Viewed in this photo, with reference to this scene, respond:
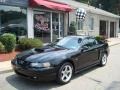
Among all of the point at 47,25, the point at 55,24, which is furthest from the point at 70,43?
the point at 55,24

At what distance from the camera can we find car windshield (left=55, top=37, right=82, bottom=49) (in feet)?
26.2

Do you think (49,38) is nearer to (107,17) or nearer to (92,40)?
(92,40)

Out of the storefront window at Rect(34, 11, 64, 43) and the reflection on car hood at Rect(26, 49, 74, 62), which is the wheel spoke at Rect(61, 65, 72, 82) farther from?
the storefront window at Rect(34, 11, 64, 43)

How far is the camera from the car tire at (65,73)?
675 centimetres

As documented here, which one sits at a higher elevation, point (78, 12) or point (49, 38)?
point (78, 12)

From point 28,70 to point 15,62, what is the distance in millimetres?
764

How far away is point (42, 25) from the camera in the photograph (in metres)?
16.6

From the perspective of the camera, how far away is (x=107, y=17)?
30.0 m

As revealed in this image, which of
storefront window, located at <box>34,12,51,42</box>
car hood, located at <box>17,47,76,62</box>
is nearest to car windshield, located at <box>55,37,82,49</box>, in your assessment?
car hood, located at <box>17,47,76,62</box>

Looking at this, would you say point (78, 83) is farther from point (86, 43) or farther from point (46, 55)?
point (86, 43)

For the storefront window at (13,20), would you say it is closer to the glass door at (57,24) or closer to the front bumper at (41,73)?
the glass door at (57,24)

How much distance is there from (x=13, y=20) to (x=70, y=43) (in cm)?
705

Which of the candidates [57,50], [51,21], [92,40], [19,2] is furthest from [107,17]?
[57,50]

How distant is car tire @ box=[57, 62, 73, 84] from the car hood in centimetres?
27
